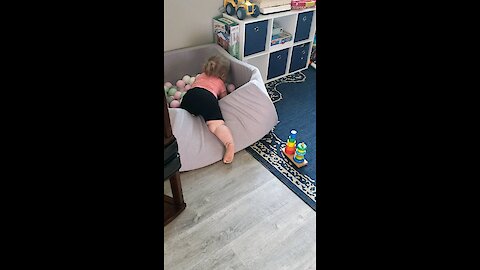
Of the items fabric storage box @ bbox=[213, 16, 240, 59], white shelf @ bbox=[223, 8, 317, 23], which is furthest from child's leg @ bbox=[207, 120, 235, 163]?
white shelf @ bbox=[223, 8, 317, 23]

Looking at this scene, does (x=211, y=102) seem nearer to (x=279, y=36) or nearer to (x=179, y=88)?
(x=179, y=88)

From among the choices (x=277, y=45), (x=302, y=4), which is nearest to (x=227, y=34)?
(x=277, y=45)

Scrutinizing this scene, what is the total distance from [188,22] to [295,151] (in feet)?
4.32

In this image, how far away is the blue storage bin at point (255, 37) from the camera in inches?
98.5

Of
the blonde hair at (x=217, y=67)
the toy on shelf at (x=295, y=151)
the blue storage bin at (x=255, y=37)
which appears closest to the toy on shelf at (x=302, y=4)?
the blue storage bin at (x=255, y=37)

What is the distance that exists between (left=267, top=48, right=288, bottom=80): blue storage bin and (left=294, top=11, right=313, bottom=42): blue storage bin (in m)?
0.18

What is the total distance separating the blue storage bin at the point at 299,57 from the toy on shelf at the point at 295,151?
1185mm

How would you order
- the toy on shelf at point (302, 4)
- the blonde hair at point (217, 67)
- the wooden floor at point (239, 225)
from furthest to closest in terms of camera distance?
the toy on shelf at point (302, 4) → the blonde hair at point (217, 67) → the wooden floor at point (239, 225)

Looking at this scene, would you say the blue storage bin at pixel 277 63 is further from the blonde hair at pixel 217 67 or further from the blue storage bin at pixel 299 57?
the blonde hair at pixel 217 67

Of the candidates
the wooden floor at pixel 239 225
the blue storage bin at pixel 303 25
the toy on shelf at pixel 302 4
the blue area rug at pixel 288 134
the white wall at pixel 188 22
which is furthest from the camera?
the blue storage bin at pixel 303 25
